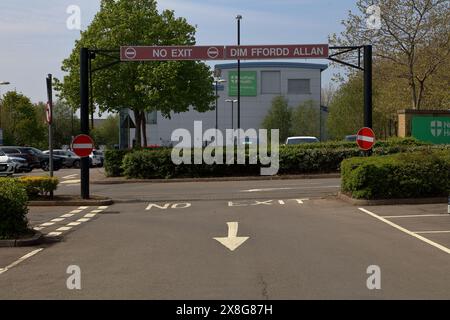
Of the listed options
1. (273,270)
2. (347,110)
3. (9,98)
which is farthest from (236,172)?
(9,98)

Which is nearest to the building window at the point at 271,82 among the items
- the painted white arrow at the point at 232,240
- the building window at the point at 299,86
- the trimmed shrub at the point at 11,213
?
the building window at the point at 299,86

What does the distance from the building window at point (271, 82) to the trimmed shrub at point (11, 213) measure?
3270 inches

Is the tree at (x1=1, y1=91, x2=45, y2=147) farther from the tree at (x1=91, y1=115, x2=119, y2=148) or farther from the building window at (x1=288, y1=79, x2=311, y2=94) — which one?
the building window at (x1=288, y1=79, x2=311, y2=94)

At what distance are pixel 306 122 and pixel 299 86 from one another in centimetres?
1964

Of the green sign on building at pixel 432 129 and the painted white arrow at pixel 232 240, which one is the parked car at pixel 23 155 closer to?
the green sign on building at pixel 432 129

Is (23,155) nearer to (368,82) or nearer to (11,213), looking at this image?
(368,82)

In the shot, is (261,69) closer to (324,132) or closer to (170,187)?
(324,132)

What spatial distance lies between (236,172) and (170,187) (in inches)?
172

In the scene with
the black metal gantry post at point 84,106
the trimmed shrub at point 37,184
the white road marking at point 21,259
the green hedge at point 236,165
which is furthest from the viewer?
the green hedge at point 236,165

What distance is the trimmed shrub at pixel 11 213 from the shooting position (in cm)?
1124

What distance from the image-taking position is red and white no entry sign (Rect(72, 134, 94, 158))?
60.1ft

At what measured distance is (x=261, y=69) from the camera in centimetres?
9225

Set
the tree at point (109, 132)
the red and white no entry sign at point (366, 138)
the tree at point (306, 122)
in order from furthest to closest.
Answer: the tree at point (109, 132)
the tree at point (306, 122)
the red and white no entry sign at point (366, 138)
